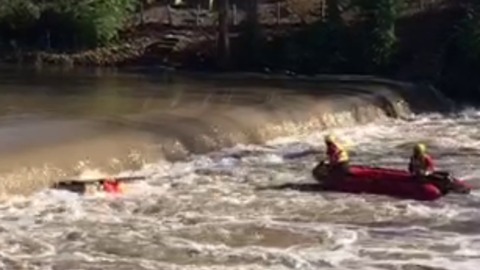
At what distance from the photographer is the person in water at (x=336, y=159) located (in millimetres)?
20594

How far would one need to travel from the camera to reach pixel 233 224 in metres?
18.0

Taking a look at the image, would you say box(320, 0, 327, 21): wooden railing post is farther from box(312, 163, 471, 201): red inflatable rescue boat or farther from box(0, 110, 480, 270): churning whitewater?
box(312, 163, 471, 201): red inflatable rescue boat

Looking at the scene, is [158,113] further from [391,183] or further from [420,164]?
[420,164]

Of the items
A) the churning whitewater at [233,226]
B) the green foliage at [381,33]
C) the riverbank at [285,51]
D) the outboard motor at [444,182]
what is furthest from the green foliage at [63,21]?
the outboard motor at [444,182]

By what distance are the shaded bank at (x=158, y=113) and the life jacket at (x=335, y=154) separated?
3707 millimetres

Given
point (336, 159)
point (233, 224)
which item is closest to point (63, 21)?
point (336, 159)

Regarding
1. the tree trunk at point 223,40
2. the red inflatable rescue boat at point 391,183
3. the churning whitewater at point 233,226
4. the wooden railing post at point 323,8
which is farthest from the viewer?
the tree trunk at point 223,40

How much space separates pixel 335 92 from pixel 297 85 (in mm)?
2514

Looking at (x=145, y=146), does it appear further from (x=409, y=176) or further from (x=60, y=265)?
(x=60, y=265)

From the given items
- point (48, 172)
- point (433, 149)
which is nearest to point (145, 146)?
point (48, 172)

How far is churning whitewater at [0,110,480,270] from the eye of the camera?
15820mm

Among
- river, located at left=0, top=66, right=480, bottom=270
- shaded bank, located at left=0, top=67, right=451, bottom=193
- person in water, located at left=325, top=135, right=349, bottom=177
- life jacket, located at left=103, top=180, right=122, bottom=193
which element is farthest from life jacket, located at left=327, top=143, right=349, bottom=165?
shaded bank, located at left=0, top=67, right=451, bottom=193

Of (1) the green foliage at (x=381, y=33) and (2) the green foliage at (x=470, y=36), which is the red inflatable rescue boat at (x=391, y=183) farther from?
(1) the green foliage at (x=381, y=33)

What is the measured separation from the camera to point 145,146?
23.2 metres
